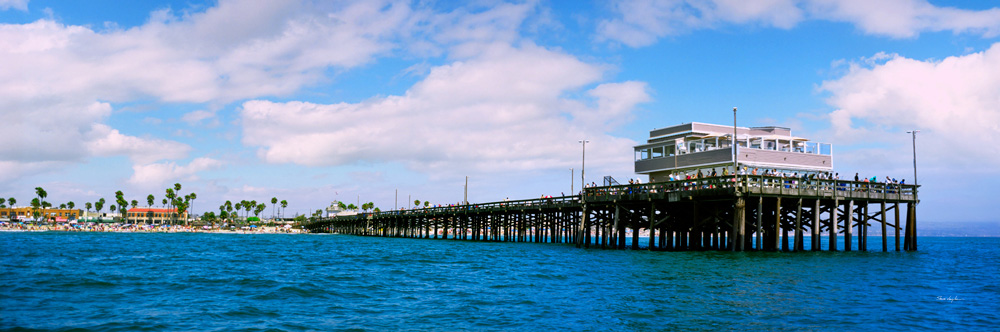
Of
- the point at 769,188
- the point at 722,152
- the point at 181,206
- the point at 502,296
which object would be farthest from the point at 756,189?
the point at 181,206

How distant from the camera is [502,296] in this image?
18.1 meters

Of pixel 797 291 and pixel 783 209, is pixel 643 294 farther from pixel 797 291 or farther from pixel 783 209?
pixel 783 209

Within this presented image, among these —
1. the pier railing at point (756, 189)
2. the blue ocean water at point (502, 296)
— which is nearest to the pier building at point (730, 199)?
the pier railing at point (756, 189)

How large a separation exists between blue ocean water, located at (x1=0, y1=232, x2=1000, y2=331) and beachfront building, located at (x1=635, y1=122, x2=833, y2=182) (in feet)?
51.5

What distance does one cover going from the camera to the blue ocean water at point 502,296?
540 inches

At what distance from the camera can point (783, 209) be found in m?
38.8

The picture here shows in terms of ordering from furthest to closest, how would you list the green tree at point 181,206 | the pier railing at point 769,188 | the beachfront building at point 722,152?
the green tree at point 181,206 → the beachfront building at point 722,152 → the pier railing at point 769,188

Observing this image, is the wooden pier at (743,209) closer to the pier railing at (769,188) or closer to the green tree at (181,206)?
the pier railing at (769,188)

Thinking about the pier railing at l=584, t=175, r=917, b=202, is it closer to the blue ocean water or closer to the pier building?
the pier building

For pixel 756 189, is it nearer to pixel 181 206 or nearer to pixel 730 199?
pixel 730 199

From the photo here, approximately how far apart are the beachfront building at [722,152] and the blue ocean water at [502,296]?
15.7m

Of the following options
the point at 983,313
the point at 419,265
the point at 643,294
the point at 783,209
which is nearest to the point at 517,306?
the point at 643,294

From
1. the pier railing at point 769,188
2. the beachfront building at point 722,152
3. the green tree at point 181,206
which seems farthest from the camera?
the green tree at point 181,206

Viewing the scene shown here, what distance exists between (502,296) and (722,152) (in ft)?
94.2
